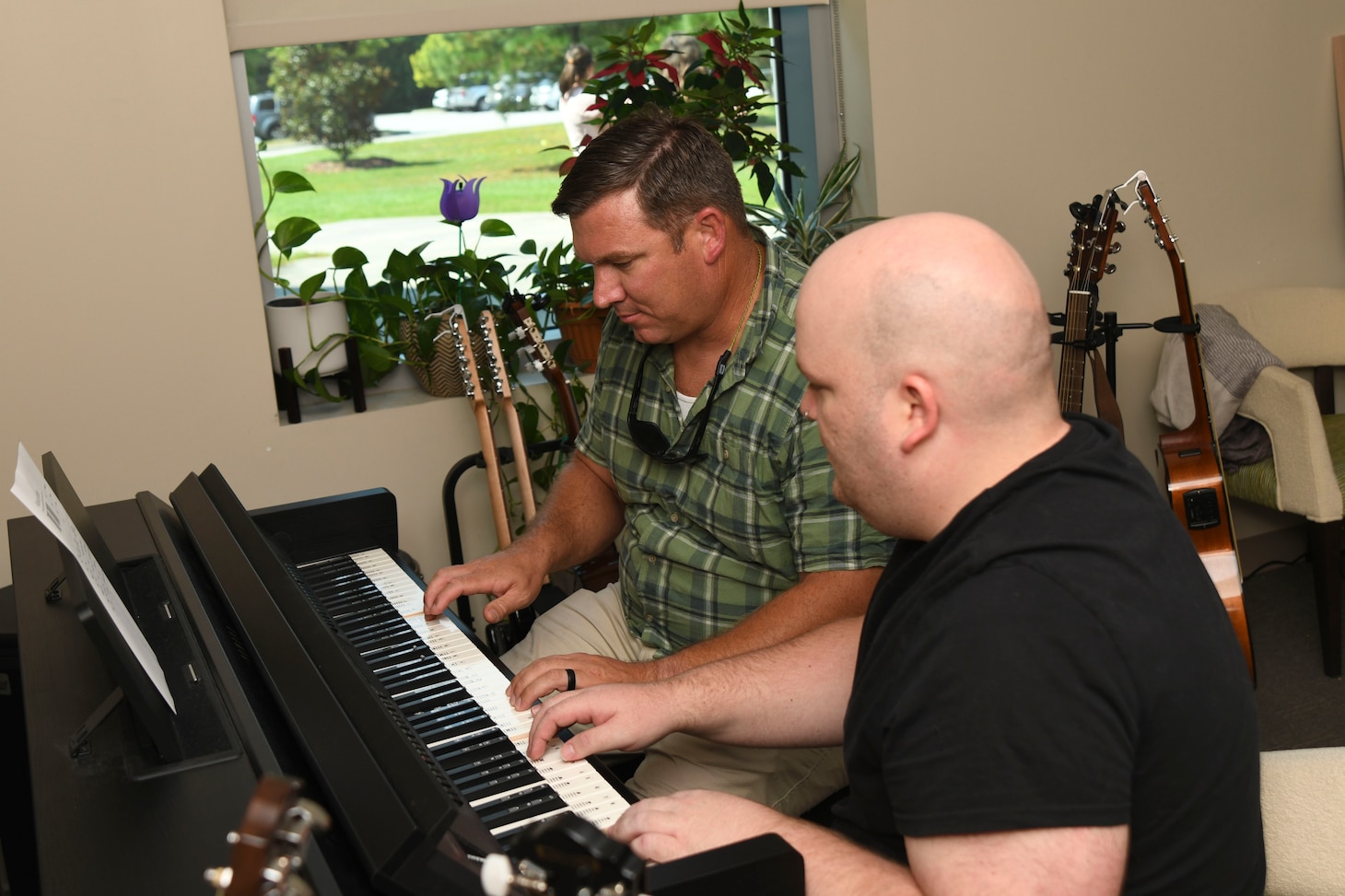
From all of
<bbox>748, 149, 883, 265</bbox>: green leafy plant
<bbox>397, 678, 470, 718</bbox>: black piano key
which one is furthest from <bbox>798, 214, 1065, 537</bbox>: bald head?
<bbox>748, 149, 883, 265</bbox>: green leafy plant

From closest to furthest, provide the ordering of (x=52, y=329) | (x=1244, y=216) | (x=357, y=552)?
(x=357, y=552), (x=52, y=329), (x=1244, y=216)

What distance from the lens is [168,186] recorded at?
2582 mm

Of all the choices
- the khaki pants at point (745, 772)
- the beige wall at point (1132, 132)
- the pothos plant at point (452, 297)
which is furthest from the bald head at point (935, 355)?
the beige wall at point (1132, 132)

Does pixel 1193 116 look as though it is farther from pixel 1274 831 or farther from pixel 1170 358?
pixel 1274 831

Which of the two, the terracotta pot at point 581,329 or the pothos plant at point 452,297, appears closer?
the pothos plant at point 452,297

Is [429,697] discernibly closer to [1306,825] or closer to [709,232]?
[709,232]

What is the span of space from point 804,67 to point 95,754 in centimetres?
273

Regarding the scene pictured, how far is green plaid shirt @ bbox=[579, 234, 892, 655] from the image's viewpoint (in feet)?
5.77

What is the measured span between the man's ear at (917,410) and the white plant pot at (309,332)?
2109 millimetres

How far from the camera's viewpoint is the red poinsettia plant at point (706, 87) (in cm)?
280

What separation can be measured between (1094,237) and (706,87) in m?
0.99

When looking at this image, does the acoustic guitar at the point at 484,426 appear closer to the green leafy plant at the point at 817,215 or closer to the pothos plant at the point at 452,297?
the pothos plant at the point at 452,297

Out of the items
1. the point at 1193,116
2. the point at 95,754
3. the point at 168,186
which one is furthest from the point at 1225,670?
the point at 1193,116

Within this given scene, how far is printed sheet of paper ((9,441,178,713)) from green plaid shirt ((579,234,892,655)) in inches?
35.4
